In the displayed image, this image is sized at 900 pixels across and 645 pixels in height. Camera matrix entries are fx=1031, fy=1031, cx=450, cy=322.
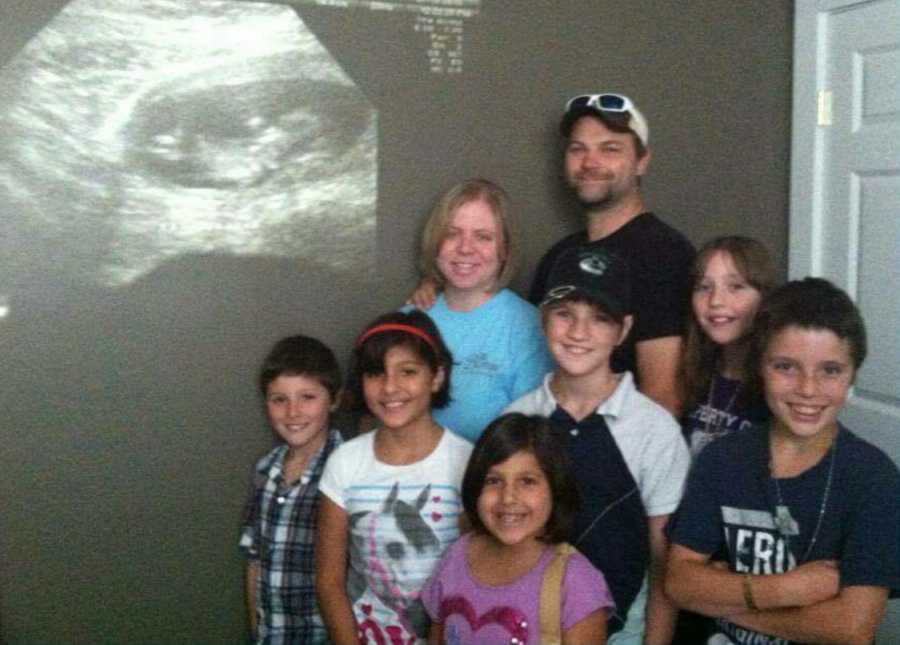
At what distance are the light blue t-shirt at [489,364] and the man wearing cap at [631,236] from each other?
0.21m

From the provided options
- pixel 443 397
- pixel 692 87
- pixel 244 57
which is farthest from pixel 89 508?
pixel 692 87

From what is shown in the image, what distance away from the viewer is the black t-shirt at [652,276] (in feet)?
7.77

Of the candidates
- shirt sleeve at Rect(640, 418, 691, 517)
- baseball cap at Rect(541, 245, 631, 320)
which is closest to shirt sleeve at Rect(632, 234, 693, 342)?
baseball cap at Rect(541, 245, 631, 320)

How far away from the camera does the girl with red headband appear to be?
86.2 inches

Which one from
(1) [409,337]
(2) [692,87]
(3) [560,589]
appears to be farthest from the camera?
(2) [692,87]

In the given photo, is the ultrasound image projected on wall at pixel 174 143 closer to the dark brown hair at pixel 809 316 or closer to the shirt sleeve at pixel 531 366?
the shirt sleeve at pixel 531 366

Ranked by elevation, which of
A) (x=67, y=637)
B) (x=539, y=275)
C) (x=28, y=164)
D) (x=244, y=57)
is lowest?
(x=67, y=637)

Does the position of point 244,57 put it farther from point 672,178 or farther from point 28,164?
point 672,178

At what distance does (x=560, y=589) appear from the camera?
192 cm

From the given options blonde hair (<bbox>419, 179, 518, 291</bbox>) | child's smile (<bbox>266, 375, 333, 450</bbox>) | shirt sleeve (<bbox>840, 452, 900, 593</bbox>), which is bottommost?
shirt sleeve (<bbox>840, 452, 900, 593</bbox>)

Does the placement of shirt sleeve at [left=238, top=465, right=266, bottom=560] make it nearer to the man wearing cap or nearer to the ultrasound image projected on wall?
the ultrasound image projected on wall

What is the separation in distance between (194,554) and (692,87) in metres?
1.89

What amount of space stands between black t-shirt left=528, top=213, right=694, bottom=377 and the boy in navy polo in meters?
0.21

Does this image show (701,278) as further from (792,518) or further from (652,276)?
(792,518)
